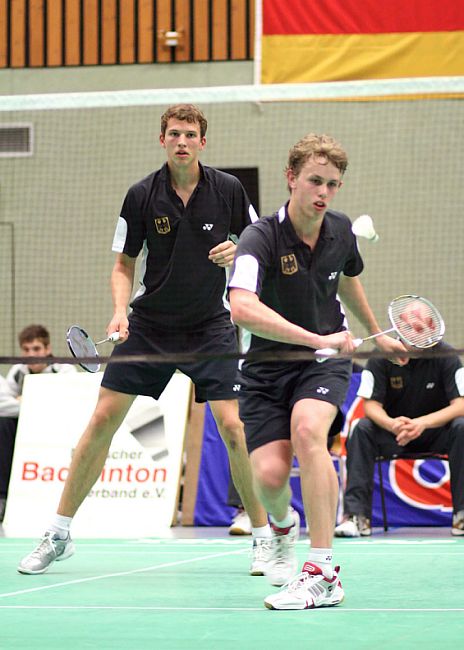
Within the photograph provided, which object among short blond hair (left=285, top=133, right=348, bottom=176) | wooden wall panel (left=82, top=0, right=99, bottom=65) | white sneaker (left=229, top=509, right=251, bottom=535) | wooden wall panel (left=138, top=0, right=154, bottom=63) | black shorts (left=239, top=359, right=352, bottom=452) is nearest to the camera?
short blond hair (left=285, top=133, right=348, bottom=176)

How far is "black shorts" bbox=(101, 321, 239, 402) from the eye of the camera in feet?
18.1

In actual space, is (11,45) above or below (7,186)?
above

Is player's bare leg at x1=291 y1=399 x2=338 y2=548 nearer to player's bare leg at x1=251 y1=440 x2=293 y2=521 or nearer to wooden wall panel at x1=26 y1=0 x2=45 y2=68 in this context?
Answer: player's bare leg at x1=251 y1=440 x2=293 y2=521

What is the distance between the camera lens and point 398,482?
866 cm

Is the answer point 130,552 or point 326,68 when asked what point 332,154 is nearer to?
point 130,552

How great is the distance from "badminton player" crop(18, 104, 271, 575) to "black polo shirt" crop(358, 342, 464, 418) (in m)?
2.70

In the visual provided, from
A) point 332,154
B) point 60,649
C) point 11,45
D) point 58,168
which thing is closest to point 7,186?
point 58,168

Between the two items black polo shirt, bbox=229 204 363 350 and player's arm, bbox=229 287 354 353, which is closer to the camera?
player's arm, bbox=229 287 354 353

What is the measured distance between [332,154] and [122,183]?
27.9 ft

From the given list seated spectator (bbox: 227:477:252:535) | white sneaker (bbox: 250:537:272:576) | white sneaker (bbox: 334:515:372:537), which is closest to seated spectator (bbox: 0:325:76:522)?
seated spectator (bbox: 227:477:252:535)

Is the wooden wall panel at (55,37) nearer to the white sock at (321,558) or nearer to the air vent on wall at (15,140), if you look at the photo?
the air vent on wall at (15,140)

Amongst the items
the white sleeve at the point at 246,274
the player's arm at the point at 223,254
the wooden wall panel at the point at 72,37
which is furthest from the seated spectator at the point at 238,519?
the wooden wall panel at the point at 72,37

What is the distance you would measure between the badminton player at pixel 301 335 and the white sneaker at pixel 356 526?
2892mm

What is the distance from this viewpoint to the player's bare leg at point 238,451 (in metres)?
5.53
